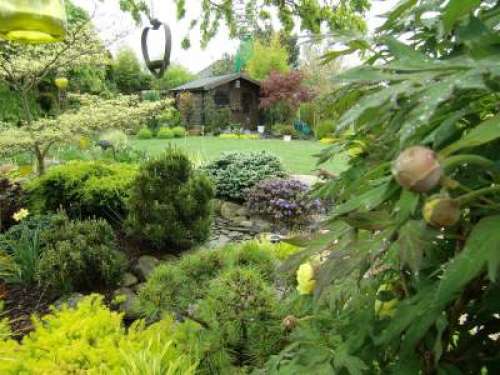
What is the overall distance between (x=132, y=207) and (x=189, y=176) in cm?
65

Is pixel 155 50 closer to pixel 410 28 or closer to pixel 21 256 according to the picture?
pixel 21 256

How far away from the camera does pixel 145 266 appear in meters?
4.59

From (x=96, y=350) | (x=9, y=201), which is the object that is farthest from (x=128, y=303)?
(x=9, y=201)

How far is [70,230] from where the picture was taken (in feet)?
13.9

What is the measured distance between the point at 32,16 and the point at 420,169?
0.47m

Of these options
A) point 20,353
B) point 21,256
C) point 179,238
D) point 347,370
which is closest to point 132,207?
point 179,238

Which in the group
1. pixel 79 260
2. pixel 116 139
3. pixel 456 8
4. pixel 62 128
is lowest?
pixel 79 260

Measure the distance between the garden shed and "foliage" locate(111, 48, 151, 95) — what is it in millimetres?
1661

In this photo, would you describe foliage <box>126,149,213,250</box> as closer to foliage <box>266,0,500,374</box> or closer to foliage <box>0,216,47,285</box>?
foliage <box>0,216,47,285</box>

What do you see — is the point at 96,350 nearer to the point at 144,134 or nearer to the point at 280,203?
the point at 280,203

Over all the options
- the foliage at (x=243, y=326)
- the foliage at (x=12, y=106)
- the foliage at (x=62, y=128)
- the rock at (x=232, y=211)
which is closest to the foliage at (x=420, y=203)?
the foliage at (x=243, y=326)

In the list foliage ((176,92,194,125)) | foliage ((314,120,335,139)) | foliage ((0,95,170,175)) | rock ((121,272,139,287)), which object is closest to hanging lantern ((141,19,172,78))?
rock ((121,272,139,287))

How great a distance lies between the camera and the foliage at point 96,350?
2.18 metres

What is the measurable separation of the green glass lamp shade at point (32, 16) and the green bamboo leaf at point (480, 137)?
A: 481 mm
